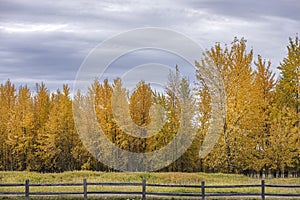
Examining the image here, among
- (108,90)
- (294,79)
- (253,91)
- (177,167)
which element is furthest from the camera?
(108,90)

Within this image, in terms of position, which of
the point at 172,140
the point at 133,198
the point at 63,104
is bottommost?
the point at 133,198

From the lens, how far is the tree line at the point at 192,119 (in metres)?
38.9

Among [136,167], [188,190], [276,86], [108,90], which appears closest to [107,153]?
[136,167]

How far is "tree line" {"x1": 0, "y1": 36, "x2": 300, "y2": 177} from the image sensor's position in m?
38.9

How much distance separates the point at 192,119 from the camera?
42.8m

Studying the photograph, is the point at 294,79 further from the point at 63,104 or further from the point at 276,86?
the point at 63,104

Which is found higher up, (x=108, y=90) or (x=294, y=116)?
(x=108, y=90)

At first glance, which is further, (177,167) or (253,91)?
(177,167)

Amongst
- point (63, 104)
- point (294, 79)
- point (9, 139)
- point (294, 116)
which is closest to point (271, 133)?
point (294, 116)

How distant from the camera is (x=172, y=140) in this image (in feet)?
→ 148

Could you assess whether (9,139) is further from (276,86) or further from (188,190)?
(188,190)

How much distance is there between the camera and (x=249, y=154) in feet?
130

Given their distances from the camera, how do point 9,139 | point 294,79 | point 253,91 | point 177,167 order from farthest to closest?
point 9,139
point 177,167
point 294,79
point 253,91

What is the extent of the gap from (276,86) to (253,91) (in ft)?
21.1
